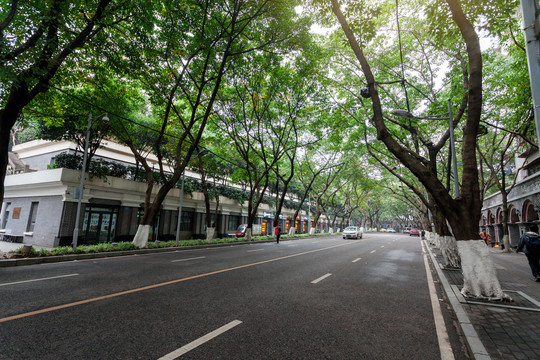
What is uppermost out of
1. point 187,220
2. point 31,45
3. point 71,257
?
point 31,45

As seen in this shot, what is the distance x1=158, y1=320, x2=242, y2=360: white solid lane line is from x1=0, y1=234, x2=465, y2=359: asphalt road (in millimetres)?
13

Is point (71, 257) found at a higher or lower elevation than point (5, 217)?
lower

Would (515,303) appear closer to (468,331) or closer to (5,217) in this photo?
(468,331)

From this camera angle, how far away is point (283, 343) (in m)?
3.77

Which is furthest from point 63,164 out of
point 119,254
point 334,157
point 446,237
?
point 334,157

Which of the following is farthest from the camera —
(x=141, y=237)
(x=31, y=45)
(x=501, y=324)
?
(x=141, y=237)

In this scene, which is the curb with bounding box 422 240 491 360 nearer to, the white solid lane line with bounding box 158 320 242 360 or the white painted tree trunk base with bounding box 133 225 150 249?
the white solid lane line with bounding box 158 320 242 360

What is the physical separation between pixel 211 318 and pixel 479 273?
6.48 m

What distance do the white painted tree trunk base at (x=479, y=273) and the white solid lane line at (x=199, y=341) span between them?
19.4 ft

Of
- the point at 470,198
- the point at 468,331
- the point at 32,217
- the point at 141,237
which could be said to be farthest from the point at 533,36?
the point at 32,217

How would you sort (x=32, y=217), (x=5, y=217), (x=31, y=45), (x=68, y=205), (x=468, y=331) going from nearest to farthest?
1. (x=468, y=331)
2. (x=31, y=45)
3. (x=68, y=205)
4. (x=32, y=217)
5. (x=5, y=217)

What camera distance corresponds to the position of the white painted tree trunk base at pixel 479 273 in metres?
6.30

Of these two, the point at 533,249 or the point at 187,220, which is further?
the point at 187,220

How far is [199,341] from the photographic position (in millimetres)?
3676
